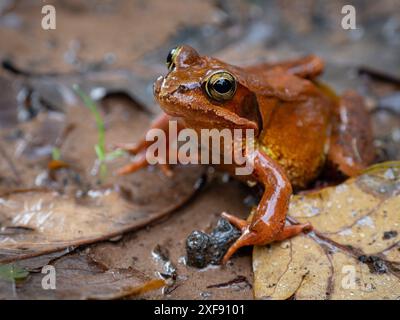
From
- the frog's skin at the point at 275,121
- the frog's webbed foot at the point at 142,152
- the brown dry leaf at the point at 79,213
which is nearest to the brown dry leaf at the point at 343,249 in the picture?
the frog's skin at the point at 275,121

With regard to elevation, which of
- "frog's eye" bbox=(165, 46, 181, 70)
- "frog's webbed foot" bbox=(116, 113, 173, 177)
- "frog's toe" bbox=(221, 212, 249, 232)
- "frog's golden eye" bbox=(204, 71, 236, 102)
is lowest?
"frog's toe" bbox=(221, 212, 249, 232)

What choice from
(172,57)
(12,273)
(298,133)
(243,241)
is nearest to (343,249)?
(243,241)

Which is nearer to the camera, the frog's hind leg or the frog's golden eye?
the frog's golden eye

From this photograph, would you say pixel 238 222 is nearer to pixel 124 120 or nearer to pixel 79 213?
pixel 79 213

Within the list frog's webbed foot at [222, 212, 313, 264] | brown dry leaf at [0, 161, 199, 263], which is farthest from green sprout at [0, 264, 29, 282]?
frog's webbed foot at [222, 212, 313, 264]

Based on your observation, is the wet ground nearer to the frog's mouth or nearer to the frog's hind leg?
the frog's hind leg

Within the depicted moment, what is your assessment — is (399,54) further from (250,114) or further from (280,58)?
(250,114)

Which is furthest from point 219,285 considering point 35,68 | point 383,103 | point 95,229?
point 35,68
